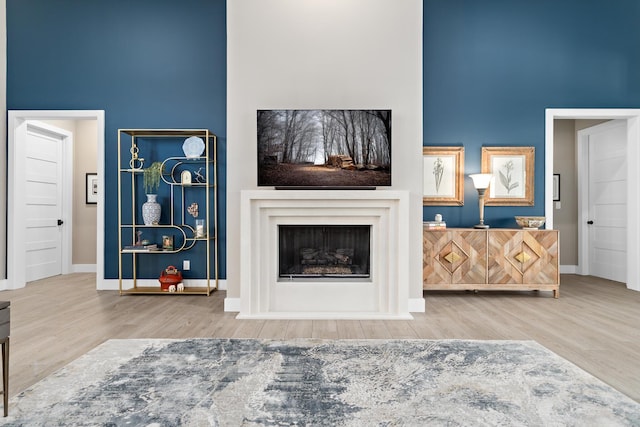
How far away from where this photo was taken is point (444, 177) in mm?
4914

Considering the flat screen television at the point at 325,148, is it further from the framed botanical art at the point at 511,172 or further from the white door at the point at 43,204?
the white door at the point at 43,204

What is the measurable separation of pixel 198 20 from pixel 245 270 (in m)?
3.33

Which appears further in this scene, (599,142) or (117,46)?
(599,142)

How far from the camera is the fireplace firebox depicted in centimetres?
383

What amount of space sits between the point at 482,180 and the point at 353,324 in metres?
2.42

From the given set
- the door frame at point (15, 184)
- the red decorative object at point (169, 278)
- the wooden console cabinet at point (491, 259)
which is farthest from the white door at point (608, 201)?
the door frame at point (15, 184)

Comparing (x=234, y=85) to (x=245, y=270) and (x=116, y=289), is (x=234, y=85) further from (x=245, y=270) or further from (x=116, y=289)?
(x=116, y=289)

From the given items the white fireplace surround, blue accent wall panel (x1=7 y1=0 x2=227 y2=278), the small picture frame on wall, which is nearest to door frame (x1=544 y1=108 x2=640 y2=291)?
the white fireplace surround

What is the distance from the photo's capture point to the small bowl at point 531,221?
4.52m

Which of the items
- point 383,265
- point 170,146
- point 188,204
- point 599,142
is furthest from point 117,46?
point 599,142

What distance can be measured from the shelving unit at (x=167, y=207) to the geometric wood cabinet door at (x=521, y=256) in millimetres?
3284

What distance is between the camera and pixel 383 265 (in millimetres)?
3725

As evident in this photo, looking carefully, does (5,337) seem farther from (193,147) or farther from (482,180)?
(482,180)

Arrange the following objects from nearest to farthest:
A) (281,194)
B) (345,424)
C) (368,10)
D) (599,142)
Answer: (345,424) < (281,194) < (368,10) < (599,142)
